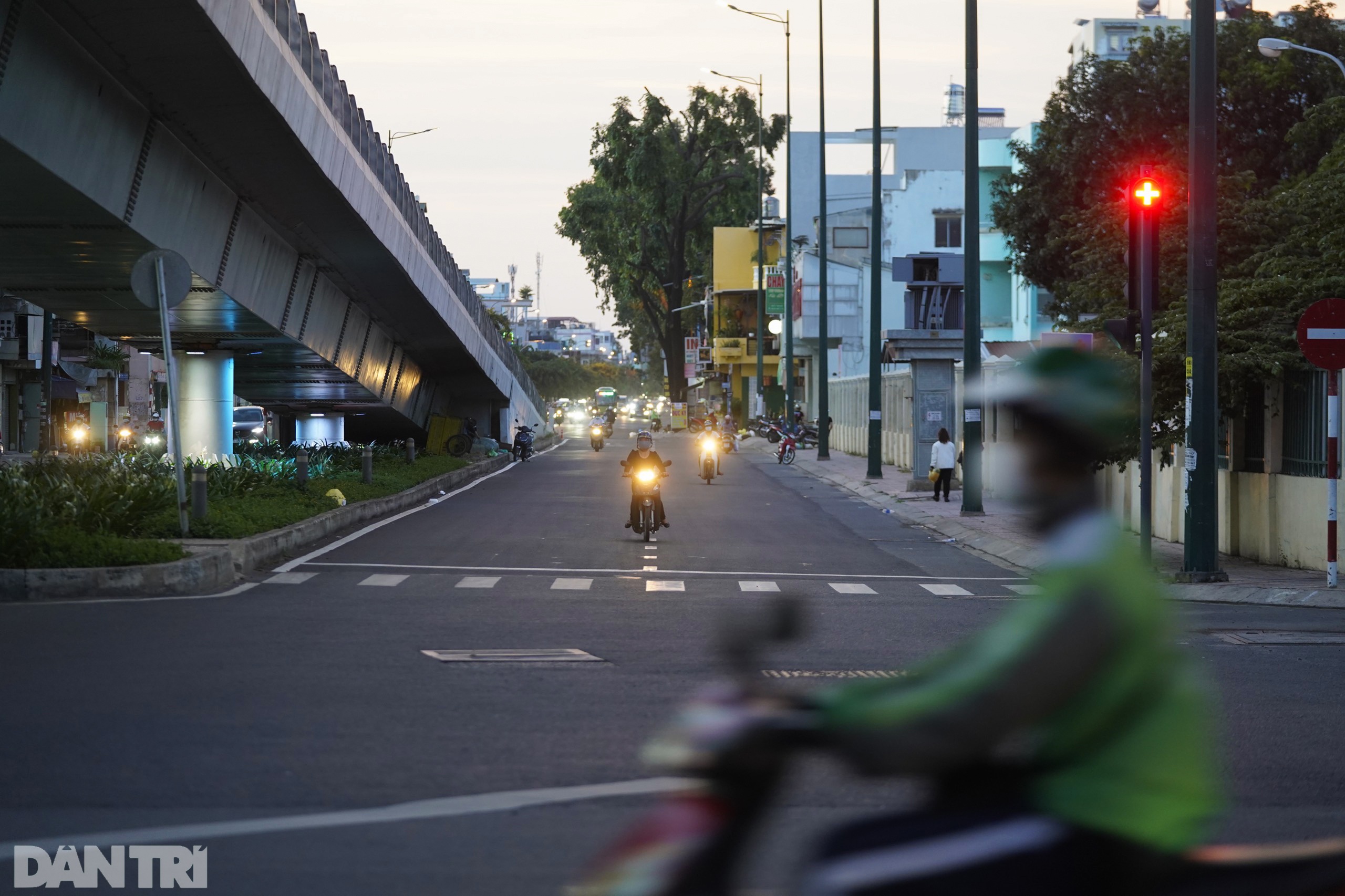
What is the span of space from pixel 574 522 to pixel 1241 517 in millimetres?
9719

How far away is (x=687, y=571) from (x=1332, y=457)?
653 cm

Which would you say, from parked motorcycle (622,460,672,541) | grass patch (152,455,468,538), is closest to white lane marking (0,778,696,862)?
grass patch (152,455,468,538)

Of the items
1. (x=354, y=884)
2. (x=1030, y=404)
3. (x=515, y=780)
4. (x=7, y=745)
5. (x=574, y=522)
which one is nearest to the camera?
(x=1030, y=404)

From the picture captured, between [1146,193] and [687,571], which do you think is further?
[687,571]

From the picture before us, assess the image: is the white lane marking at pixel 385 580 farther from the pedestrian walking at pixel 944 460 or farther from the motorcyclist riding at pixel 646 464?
the pedestrian walking at pixel 944 460

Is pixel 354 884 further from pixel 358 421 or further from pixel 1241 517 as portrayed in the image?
pixel 358 421

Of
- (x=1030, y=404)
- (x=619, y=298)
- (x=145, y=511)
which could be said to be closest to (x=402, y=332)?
(x=145, y=511)

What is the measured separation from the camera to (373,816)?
21.6ft

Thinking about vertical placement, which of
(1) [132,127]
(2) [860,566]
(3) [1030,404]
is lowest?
(2) [860,566]

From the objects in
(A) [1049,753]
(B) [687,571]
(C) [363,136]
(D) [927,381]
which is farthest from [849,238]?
(A) [1049,753]

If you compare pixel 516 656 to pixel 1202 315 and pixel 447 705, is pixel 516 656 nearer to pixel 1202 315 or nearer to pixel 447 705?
pixel 447 705

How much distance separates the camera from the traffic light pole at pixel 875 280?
34.0 m

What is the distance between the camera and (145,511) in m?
18.6

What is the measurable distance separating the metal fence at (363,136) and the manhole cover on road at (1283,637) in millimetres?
11277
